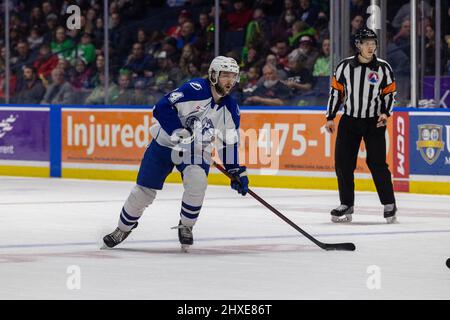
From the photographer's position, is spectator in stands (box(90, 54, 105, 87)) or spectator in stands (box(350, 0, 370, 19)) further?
spectator in stands (box(90, 54, 105, 87))

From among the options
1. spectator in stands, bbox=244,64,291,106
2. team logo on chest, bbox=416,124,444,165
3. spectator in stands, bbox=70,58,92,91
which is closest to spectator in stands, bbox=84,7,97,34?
spectator in stands, bbox=70,58,92,91

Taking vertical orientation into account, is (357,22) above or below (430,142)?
above

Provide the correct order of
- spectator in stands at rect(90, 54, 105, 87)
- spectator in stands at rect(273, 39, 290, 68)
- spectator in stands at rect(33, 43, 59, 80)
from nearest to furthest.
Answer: spectator in stands at rect(273, 39, 290, 68), spectator in stands at rect(90, 54, 105, 87), spectator in stands at rect(33, 43, 59, 80)

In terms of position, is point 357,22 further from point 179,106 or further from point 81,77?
point 179,106

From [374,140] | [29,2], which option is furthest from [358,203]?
[29,2]

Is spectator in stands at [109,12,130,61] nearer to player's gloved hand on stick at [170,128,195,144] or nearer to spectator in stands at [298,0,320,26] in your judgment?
spectator in stands at [298,0,320,26]

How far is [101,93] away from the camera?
17781mm

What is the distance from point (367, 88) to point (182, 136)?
277 centimetres

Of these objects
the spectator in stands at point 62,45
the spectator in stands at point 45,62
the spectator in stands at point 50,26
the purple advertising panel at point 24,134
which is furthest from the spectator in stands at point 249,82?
the spectator in stands at point 50,26

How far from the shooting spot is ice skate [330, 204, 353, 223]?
37.5ft

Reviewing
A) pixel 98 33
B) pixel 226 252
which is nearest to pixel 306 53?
pixel 98 33

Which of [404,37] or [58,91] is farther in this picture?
[58,91]

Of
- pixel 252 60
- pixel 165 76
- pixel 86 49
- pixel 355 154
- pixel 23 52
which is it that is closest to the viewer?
pixel 355 154

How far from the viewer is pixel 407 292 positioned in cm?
700
